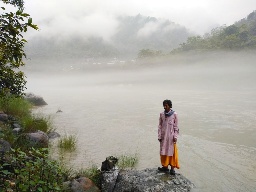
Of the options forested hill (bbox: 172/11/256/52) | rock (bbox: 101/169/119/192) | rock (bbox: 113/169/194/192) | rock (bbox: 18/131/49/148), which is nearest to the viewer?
rock (bbox: 113/169/194/192)

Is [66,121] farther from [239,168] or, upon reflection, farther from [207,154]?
[239,168]

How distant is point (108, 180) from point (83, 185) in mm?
664

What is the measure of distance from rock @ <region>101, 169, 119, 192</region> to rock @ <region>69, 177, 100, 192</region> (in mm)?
210

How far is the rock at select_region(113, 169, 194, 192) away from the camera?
613 centimetres

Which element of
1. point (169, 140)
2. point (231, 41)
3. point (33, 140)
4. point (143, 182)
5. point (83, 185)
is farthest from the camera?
point (231, 41)

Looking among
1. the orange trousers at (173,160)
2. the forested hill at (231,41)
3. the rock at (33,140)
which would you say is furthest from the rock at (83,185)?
the forested hill at (231,41)

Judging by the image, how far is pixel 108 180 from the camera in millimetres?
6578

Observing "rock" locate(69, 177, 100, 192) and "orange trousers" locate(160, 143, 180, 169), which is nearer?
"rock" locate(69, 177, 100, 192)

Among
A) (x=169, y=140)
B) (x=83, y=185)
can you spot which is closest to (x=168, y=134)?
(x=169, y=140)

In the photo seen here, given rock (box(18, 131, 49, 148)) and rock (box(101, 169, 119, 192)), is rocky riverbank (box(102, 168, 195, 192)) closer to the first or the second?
rock (box(101, 169, 119, 192))

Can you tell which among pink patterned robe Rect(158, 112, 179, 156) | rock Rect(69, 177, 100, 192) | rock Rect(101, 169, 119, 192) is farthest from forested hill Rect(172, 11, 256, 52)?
rock Rect(69, 177, 100, 192)

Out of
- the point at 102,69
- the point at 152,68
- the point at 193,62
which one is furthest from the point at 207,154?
the point at 102,69

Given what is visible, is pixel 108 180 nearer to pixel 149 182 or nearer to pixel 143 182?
pixel 143 182

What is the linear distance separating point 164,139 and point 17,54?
4.02 m
